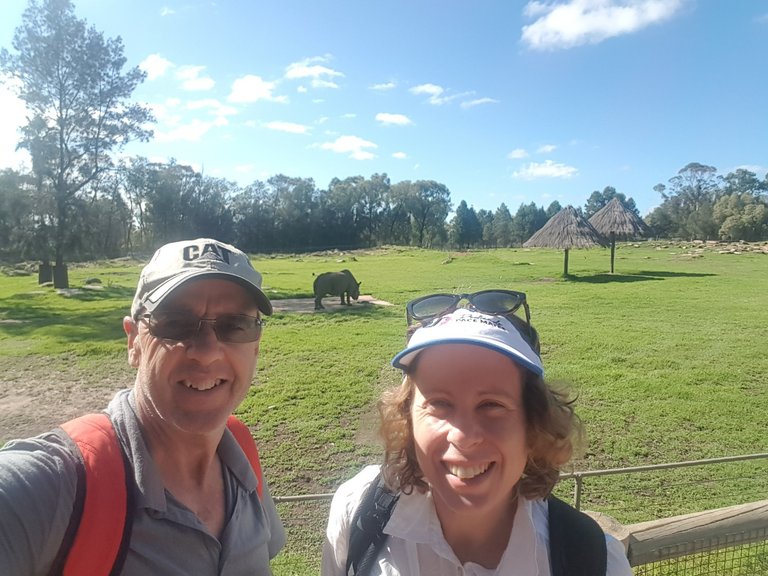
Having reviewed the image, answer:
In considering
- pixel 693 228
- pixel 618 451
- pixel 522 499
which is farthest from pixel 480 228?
pixel 522 499

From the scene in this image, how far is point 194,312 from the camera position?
1678mm

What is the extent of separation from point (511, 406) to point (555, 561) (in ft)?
1.39

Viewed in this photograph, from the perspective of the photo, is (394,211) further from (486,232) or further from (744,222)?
(744,222)

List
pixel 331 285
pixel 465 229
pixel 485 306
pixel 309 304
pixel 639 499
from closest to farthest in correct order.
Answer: pixel 485 306 → pixel 639 499 → pixel 331 285 → pixel 309 304 → pixel 465 229

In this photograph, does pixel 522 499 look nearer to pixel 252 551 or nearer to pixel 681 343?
pixel 252 551

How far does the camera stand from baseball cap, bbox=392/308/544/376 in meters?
1.53

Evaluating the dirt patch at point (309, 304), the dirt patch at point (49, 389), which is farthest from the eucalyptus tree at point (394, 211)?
the dirt patch at point (49, 389)

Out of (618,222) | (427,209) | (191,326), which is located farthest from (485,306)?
(427,209)

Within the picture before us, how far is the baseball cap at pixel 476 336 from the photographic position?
5.01 ft

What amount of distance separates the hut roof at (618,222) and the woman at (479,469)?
2619 centimetres

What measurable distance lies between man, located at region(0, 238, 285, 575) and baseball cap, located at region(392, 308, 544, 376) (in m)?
0.55

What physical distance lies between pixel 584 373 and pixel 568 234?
16.7 m

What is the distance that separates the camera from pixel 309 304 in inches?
658

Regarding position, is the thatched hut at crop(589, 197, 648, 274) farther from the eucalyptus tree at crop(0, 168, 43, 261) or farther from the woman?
the woman
